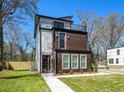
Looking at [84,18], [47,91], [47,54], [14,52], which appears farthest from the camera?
[14,52]

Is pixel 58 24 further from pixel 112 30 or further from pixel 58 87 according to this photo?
pixel 112 30

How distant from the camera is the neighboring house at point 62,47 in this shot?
1106 inches

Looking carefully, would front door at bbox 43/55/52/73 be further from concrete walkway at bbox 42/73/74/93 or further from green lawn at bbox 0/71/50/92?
concrete walkway at bbox 42/73/74/93

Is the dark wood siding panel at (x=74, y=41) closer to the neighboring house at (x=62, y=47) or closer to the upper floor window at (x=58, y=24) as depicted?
the neighboring house at (x=62, y=47)

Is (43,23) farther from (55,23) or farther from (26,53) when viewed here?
(26,53)

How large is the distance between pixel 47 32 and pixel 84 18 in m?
25.1

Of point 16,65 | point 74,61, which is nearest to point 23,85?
point 74,61

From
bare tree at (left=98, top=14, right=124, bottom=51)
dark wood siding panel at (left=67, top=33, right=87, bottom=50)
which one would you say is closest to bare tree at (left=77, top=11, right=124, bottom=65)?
bare tree at (left=98, top=14, right=124, bottom=51)

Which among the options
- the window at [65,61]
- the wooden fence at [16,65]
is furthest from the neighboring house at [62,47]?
the wooden fence at [16,65]

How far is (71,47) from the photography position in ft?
97.7

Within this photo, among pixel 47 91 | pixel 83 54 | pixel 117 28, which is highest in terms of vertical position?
pixel 117 28

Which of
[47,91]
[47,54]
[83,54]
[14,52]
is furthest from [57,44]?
[14,52]

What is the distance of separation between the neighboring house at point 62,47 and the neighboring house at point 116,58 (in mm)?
18436

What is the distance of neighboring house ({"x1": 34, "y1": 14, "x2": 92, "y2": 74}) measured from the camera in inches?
1106
